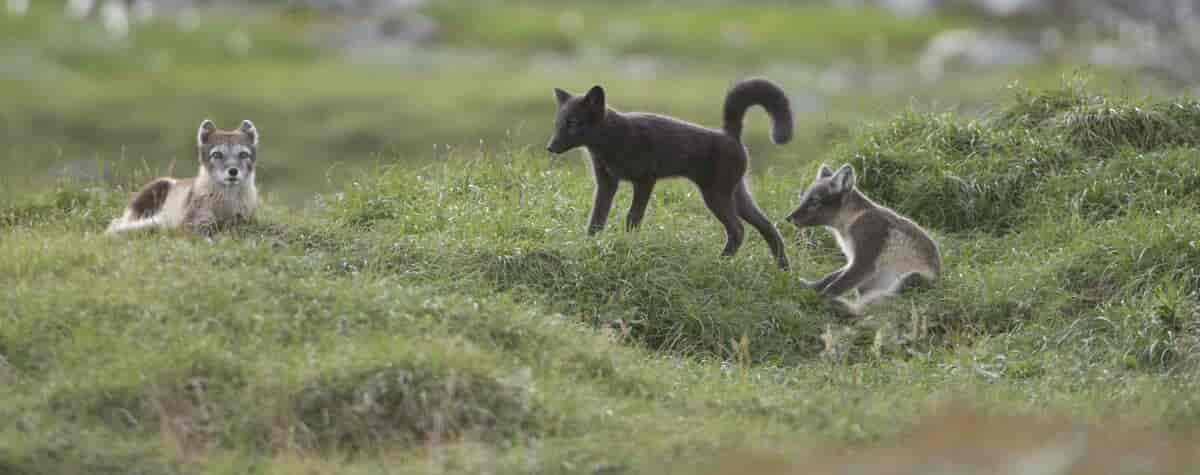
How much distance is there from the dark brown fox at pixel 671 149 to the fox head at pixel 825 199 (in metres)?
0.22

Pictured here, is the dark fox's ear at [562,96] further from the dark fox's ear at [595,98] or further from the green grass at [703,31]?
the green grass at [703,31]

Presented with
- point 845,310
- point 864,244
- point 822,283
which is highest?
point 864,244

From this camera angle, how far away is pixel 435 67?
2848cm

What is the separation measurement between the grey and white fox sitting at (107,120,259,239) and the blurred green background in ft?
25.9

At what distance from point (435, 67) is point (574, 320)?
19681 mm

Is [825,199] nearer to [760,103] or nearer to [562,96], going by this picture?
[760,103]

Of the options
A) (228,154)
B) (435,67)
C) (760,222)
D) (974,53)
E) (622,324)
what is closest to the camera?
(622,324)

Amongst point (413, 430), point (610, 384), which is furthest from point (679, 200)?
point (413, 430)

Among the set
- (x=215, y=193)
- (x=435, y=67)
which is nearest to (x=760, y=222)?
(x=215, y=193)

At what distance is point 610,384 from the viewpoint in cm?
838

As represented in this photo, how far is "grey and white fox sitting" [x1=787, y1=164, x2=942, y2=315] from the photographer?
33.7ft

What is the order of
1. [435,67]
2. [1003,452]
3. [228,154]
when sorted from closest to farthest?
[1003,452] < [228,154] < [435,67]

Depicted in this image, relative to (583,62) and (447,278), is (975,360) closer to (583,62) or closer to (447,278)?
(447,278)

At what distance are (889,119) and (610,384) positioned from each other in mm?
5226
